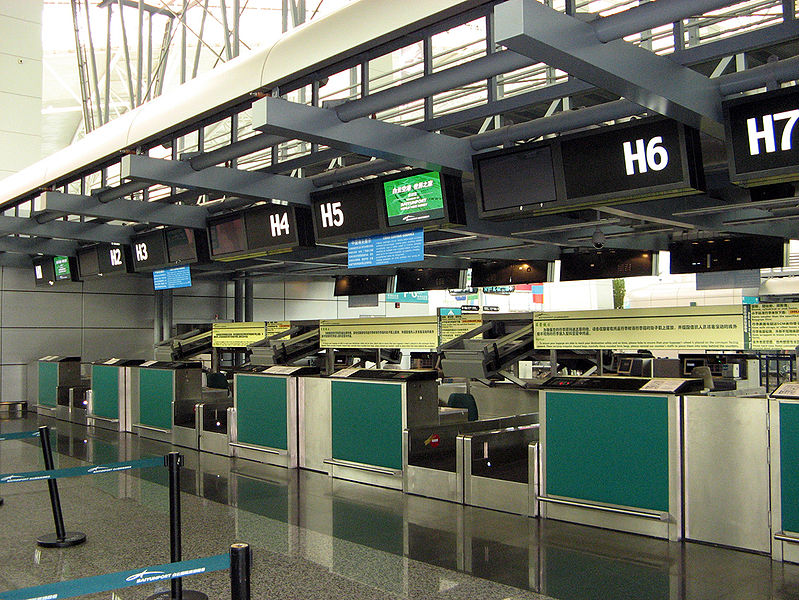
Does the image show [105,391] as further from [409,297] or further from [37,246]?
[409,297]

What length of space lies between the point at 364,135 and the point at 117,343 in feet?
43.1

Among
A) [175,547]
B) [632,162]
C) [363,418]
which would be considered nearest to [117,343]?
[363,418]

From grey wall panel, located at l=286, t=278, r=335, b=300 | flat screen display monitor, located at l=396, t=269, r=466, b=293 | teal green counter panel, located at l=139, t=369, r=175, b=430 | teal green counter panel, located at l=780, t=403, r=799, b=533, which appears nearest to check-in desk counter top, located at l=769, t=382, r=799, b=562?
teal green counter panel, located at l=780, t=403, r=799, b=533

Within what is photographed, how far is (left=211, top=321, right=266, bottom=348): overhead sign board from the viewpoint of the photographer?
1098 cm

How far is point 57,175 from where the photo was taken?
264 inches

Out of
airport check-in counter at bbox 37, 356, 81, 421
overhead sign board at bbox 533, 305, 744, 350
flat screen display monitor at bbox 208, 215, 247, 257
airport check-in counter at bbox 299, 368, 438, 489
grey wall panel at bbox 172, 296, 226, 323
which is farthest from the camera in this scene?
grey wall panel at bbox 172, 296, 226, 323

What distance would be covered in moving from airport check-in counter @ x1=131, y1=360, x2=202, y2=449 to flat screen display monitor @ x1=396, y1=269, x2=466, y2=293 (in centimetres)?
510

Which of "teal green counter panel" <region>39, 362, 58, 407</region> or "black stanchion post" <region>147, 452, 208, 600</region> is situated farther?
"teal green counter panel" <region>39, 362, 58, 407</region>

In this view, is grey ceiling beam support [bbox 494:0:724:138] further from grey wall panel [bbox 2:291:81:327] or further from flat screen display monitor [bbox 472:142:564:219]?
grey wall panel [bbox 2:291:81:327]

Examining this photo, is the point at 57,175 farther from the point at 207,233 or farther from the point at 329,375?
the point at 329,375

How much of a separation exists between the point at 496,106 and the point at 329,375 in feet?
15.1

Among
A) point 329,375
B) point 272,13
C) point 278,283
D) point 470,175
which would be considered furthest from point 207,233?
point 278,283

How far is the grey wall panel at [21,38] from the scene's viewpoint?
43.2ft

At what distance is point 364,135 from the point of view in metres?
5.15
